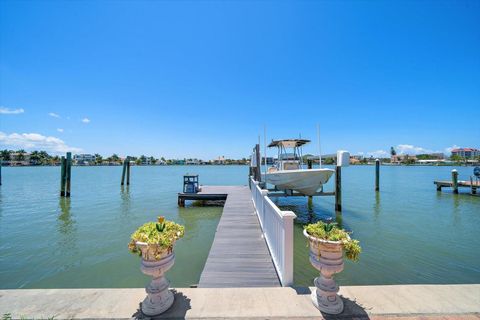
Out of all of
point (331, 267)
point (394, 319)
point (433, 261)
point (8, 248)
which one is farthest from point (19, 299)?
point (433, 261)

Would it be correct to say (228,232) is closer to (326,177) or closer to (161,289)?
(161,289)

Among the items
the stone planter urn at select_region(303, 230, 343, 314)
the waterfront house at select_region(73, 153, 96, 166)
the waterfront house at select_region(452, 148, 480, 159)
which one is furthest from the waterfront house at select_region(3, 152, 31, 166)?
the waterfront house at select_region(452, 148, 480, 159)

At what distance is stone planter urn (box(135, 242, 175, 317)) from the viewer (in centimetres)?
278

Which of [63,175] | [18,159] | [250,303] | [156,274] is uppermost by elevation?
[18,159]

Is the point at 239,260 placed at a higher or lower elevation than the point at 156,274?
lower

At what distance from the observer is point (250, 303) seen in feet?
10.2

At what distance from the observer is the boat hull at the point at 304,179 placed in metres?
12.0

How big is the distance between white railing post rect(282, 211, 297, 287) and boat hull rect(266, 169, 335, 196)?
8.83m

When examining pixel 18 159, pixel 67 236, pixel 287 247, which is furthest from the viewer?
pixel 18 159

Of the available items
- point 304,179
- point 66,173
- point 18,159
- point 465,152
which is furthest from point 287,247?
point 465,152

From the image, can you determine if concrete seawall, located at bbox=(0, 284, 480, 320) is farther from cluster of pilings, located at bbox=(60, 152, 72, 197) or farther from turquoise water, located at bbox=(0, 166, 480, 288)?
cluster of pilings, located at bbox=(60, 152, 72, 197)

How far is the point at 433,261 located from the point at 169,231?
26.7ft

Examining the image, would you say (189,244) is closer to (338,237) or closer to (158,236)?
(158,236)

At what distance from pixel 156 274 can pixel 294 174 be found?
1052 centimetres
